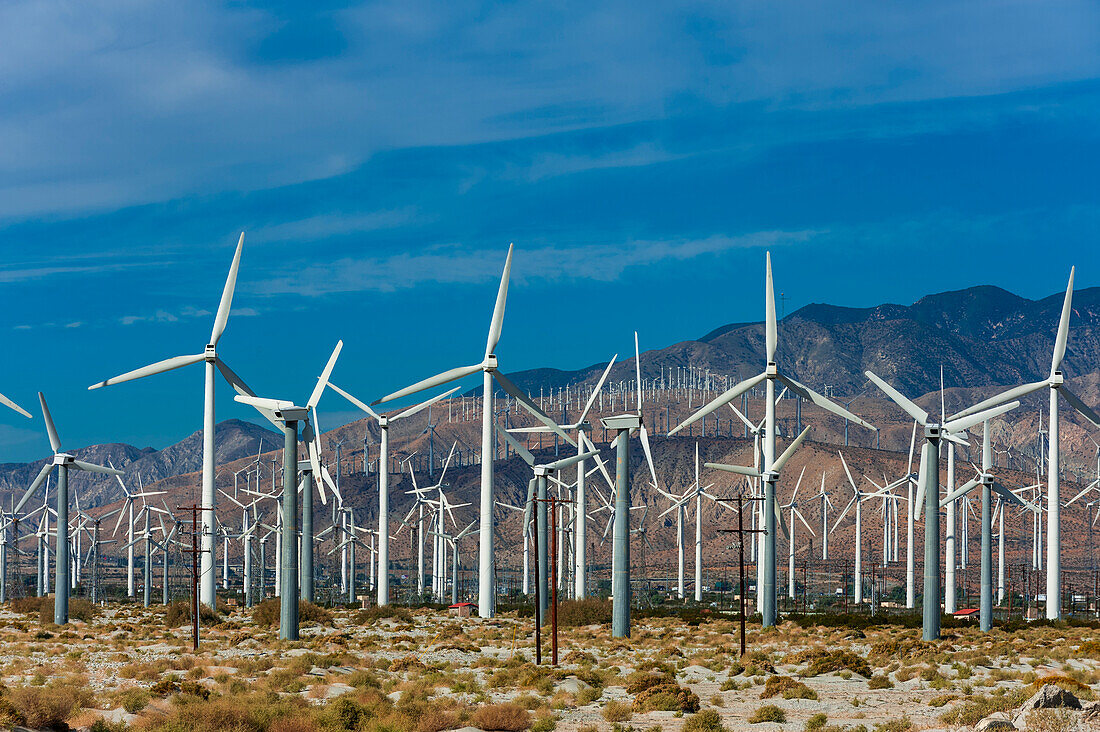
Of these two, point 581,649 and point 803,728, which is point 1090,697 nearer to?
point 803,728

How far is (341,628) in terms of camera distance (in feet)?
212

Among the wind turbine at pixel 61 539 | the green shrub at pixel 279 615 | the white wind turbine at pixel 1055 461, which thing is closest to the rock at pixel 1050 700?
the green shrub at pixel 279 615

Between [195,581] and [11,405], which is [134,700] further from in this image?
[11,405]

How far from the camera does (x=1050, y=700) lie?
26.8 m

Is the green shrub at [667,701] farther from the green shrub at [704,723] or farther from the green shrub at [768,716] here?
the green shrub at [704,723]

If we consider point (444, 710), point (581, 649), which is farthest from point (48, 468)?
point (444, 710)

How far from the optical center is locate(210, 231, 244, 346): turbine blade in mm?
67938

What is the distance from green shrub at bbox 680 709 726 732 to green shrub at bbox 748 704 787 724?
1686mm

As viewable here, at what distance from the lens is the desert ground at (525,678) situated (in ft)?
93.0

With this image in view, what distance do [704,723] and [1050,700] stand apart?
770 centimetres

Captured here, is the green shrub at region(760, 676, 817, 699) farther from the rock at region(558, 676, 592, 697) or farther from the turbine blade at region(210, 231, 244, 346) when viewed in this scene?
the turbine blade at region(210, 231, 244, 346)

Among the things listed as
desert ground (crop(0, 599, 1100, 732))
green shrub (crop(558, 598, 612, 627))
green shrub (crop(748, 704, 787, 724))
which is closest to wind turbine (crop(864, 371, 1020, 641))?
desert ground (crop(0, 599, 1100, 732))

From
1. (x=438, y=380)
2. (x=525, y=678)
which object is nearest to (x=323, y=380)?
(x=438, y=380)

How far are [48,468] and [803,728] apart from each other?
62750 mm
